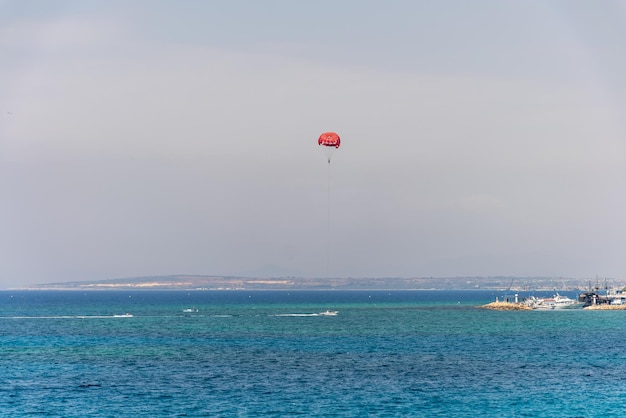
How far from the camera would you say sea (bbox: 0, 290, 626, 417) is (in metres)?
60.0

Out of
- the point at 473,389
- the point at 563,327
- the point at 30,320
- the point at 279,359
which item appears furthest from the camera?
the point at 30,320

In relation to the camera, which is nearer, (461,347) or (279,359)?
(279,359)

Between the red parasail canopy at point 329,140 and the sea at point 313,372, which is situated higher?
the red parasail canopy at point 329,140

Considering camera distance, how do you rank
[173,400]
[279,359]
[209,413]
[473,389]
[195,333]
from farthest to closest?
[195,333] → [279,359] → [473,389] → [173,400] → [209,413]

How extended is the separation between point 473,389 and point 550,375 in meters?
11.4

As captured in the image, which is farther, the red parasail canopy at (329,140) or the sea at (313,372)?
the red parasail canopy at (329,140)

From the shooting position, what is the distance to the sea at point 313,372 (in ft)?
197

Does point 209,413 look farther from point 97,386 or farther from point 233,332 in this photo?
point 233,332

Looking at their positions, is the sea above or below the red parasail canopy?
below

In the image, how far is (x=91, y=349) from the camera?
322 feet

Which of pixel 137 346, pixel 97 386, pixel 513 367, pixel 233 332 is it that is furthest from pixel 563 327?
pixel 97 386

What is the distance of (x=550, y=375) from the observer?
75500mm

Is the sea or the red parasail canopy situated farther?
the red parasail canopy

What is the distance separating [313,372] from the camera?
76.4 m
